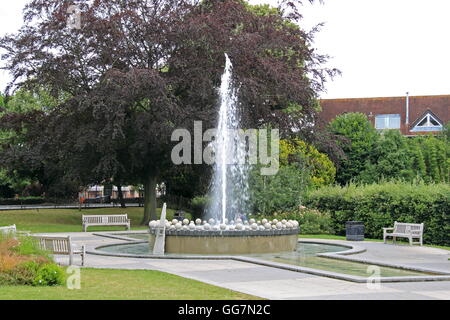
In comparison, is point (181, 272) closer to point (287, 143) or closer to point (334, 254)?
point (334, 254)

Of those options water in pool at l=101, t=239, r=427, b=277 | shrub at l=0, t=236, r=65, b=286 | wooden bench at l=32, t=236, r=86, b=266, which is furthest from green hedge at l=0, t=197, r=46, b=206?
shrub at l=0, t=236, r=65, b=286

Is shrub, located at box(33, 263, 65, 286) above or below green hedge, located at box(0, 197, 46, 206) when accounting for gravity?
above

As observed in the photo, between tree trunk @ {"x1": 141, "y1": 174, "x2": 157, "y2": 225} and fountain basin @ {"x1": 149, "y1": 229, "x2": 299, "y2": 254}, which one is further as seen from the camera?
tree trunk @ {"x1": 141, "y1": 174, "x2": 157, "y2": 225}

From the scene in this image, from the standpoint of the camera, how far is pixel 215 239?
19.1 m

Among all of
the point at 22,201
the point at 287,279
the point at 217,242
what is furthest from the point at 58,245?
the point at 22,201

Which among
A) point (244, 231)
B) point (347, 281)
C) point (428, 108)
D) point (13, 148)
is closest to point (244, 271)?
point (347, 281)

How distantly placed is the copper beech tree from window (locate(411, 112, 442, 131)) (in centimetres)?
3468

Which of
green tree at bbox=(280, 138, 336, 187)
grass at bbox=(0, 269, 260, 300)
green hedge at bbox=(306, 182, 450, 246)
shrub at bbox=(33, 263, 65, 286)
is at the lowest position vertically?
grass at bbox=(0, 269, 260, 300)

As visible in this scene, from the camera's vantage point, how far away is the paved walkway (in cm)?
1202

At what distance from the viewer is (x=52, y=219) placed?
39.2 meters

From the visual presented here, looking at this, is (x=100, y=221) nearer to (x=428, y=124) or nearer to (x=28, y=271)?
(x=28, y=271)

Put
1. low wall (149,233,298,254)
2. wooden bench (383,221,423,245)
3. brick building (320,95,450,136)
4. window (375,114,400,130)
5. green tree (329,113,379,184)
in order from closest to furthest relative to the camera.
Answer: low wall (149,233,298,254) < wooden bench (383,221,423,245) < green tree (329,113,379,184) < brick building (320,95,450,136) < window (375,114,400,130)

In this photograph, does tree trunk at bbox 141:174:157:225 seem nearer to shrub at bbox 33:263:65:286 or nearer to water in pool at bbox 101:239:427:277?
water in pool at bbox 101:239:427:277

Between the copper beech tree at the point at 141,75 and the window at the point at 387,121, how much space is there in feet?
116
